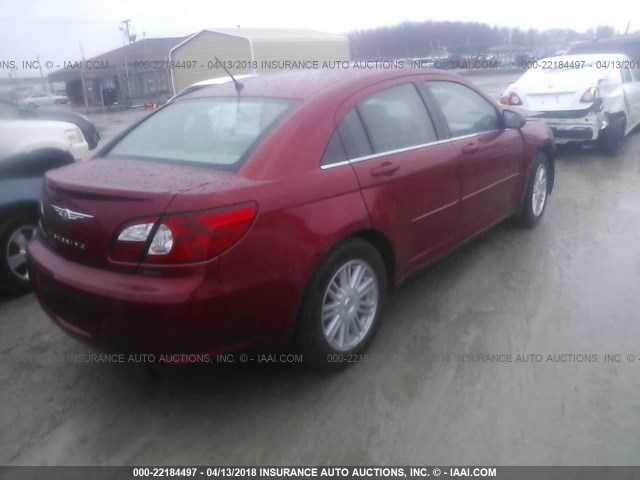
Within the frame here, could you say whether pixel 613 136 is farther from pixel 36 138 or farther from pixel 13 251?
pixel 13 251

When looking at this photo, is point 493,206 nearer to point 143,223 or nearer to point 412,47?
point 143,223

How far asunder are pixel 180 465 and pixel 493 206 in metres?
3.04

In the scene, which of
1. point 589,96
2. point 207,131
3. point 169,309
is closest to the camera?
point 169,309

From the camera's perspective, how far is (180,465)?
2502mm

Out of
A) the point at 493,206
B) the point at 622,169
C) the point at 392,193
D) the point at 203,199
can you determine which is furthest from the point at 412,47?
the point at 203,199

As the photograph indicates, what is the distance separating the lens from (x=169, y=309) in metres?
2.35

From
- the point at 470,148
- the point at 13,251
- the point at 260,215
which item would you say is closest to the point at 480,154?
the point at 470,148

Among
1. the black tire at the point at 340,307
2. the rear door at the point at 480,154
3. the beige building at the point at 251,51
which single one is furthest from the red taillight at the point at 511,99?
the beige building at the point at 251,51

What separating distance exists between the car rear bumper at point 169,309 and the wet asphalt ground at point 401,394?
32 cm

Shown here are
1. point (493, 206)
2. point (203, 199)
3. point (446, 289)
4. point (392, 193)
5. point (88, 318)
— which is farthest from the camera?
point (493, 206)

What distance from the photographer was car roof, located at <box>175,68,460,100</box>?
3.22 metres

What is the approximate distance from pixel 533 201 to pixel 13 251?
4370 mm

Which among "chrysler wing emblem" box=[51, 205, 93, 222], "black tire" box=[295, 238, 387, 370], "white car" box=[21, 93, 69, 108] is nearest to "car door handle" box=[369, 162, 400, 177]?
"black tire" box=[295, 238, 387, 370]

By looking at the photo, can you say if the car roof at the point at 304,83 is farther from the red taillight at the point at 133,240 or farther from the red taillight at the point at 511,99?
the red taillight at the point at 511,99
